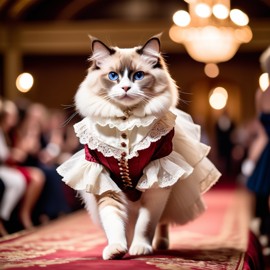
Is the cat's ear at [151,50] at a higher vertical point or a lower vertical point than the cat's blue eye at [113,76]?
higher

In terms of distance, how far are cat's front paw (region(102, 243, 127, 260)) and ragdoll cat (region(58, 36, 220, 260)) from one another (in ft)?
0.04

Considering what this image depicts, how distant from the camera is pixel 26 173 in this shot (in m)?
7.40

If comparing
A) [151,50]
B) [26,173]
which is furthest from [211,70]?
[151,50]

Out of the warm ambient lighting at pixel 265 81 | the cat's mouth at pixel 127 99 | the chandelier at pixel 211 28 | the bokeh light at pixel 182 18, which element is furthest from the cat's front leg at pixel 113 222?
the bokeh light at pixel 182 18

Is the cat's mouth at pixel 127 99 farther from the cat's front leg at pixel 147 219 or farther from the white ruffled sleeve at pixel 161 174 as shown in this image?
the cat's front leg at pixel 147 219

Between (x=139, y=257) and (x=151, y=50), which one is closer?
(x=139, y=257)

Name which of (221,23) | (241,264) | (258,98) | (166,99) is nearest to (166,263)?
(241,264)

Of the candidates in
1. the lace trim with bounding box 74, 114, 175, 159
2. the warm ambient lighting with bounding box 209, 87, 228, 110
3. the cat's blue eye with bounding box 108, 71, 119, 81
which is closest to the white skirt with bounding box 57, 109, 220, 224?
the lace trim with bounding box 74, 114, 175, 159

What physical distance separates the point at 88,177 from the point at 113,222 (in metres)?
0.28

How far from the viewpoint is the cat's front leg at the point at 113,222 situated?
370 cm

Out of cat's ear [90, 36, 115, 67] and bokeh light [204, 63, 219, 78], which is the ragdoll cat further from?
bokeh light [204, 63, 219, 78]

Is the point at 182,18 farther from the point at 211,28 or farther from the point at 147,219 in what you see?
the point at 147,219

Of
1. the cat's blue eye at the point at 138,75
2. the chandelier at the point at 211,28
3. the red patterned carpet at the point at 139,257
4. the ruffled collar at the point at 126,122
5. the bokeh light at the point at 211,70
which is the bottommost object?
the red patterned carpet at the point at 139,257

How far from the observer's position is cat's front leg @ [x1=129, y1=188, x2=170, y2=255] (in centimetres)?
390
